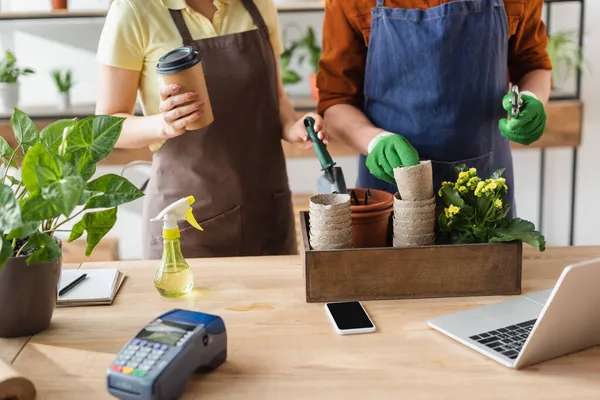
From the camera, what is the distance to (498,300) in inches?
53.9

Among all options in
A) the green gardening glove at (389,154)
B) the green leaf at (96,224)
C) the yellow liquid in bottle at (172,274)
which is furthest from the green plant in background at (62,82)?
the green leaf at (96,224)

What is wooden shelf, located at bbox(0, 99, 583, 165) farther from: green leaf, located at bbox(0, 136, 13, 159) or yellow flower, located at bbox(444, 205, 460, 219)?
green leaf, located at bbox(0, 136, 13, 159)

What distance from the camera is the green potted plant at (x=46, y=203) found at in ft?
3.51

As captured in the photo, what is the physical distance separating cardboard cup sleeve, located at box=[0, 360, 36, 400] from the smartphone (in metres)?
0.49

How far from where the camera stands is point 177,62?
59.3 inches

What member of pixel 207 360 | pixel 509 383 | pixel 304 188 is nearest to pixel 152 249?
pixel 207 360

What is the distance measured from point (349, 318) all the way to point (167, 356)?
0.37 meters

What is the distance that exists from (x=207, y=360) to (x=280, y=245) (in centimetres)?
96

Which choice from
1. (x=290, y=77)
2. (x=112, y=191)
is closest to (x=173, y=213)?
(x=112, y=191)

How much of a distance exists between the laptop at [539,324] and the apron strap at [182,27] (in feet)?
3.22

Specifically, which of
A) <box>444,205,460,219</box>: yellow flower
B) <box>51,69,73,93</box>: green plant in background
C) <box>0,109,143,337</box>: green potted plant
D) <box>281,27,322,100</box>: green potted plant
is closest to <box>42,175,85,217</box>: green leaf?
<box>0,109,143,337</box>: green potted plant

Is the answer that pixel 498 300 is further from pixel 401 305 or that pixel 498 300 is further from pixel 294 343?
pixel 294 343

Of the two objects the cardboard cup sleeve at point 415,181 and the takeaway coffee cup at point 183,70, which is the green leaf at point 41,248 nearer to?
the takeaway coffee cup at point 183,70

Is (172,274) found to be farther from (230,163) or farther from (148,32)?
(148,32)
